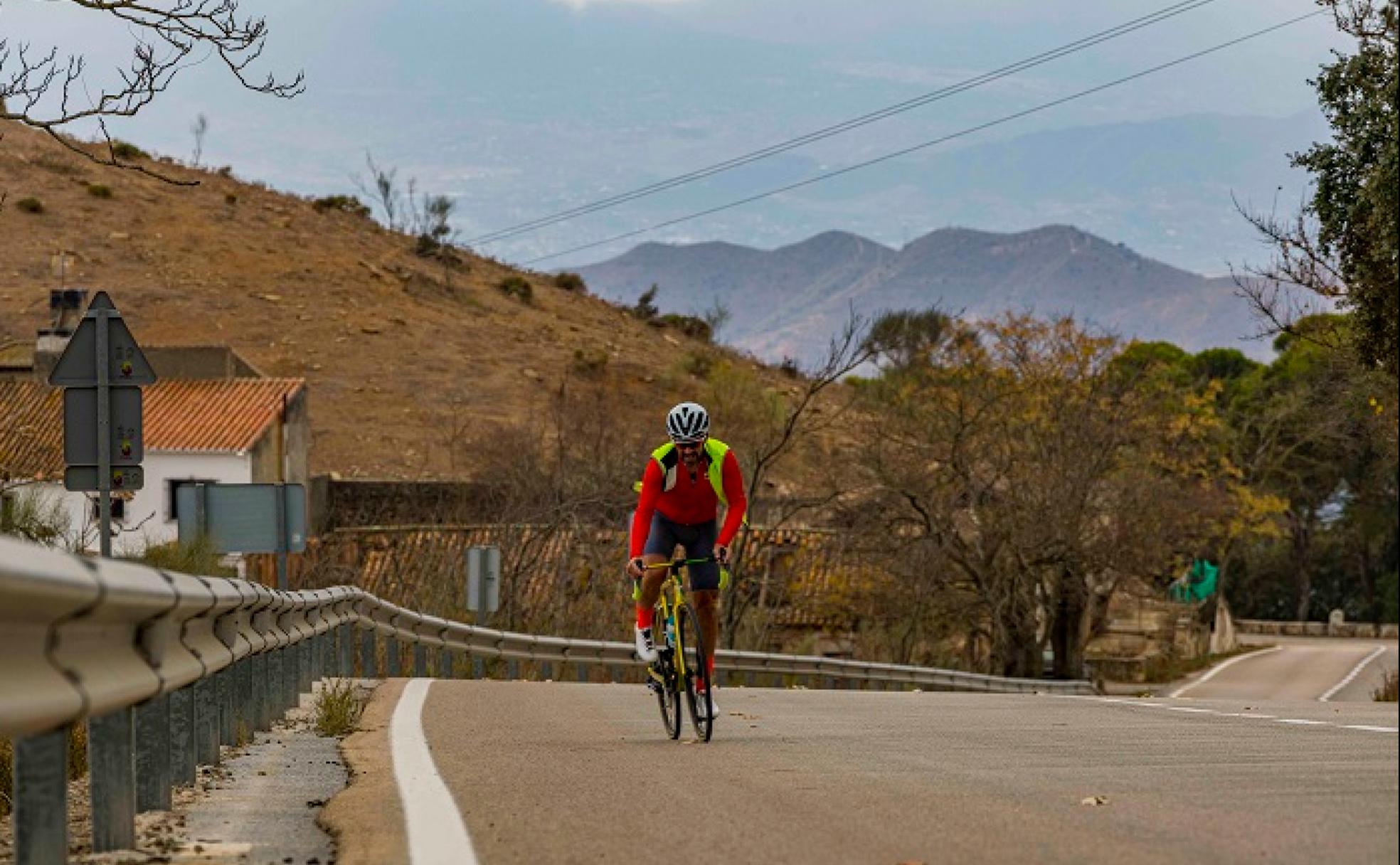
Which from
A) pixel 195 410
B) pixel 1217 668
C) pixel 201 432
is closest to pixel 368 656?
pixel 201 432

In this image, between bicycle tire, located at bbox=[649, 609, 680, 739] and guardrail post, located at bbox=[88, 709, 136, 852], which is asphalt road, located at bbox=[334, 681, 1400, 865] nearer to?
→ bicycle tire, located at bbox=[649, 609, 680, 739]

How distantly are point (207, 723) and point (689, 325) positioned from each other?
114m

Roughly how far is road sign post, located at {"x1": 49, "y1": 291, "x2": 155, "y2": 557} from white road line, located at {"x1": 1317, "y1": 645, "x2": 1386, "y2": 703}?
37620 mm

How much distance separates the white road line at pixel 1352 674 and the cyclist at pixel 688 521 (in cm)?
3880

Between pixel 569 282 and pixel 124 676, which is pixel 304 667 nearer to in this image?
pixel 124 676

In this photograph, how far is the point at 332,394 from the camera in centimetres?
8556

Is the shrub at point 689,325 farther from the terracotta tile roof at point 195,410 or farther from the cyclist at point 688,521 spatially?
the cyclist at point 688,521

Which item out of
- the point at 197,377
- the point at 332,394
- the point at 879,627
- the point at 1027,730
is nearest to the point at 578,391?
the point at 332,394

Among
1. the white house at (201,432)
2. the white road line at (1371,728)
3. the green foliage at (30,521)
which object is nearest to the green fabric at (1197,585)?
the white house at (201,432)

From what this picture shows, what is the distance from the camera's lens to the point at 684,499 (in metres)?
13.2

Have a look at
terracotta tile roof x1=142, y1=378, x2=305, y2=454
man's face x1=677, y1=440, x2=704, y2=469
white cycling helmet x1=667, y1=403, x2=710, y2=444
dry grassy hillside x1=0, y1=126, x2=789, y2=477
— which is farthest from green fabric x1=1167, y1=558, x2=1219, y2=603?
white cycling helmet x1=667, y1=403, x2=710, y2=444

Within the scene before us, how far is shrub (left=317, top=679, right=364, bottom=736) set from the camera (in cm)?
1322

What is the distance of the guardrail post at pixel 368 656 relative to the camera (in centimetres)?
2333

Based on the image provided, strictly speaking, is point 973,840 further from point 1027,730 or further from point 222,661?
point 1027,730
